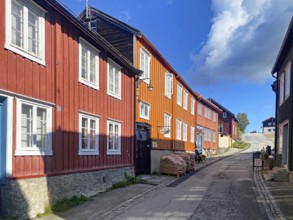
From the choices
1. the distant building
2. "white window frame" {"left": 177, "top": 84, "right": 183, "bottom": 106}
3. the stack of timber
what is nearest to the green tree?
the distant building

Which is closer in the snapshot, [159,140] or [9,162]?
[9,162]

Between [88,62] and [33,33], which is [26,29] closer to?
[33,33]

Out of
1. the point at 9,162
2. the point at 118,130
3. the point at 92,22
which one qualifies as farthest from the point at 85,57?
the point at 92,22

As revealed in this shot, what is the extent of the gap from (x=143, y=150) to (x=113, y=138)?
15.0 feet

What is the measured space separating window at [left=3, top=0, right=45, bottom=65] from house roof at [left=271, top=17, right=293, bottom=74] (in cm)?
1013

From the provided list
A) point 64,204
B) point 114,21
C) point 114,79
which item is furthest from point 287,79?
point 64,204

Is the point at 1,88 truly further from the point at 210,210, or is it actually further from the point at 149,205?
the point at 210,210

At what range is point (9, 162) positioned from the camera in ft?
25.5

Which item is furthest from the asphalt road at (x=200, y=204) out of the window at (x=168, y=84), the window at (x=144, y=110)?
the window at (x=168, y=84)

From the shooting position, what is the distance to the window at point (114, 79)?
14.2 metres

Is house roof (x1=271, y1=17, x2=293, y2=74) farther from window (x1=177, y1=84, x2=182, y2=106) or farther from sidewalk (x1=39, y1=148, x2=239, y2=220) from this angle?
sidewalk (x1=39, y1=148, x2=239, y2=220)

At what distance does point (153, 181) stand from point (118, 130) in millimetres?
3203

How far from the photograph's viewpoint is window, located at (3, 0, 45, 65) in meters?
8.01

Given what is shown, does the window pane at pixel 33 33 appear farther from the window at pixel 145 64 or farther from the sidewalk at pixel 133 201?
the window at pixel 145 64
